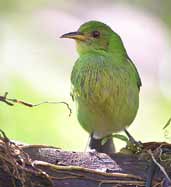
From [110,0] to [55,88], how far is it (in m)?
2.98

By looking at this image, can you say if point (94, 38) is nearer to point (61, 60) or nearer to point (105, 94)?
point (105, 94)

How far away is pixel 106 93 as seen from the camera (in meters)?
4.80

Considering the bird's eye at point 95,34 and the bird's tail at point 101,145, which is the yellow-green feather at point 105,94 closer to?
the bird's tail at point 101,145

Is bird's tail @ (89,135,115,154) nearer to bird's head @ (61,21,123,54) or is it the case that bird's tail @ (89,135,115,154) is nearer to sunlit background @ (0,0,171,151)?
sunlit background @ (0,0,171,151)

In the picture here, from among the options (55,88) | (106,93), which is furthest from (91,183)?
(55,88)

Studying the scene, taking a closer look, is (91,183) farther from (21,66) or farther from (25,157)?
(21,66)

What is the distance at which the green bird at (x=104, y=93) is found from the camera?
483cm

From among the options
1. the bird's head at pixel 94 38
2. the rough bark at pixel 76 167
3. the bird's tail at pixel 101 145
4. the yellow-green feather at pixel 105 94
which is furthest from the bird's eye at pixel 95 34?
the rough bark at pixel 76 167

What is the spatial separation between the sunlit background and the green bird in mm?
314

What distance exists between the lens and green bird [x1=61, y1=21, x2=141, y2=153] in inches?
190

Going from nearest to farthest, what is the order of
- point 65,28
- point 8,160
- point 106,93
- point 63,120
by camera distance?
point 8,160, point 106,93, point 63,120, point 65,28

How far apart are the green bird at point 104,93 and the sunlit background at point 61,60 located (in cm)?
31

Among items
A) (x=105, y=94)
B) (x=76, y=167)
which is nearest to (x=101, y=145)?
(x=105, y=94)

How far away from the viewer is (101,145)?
4.96 meters
